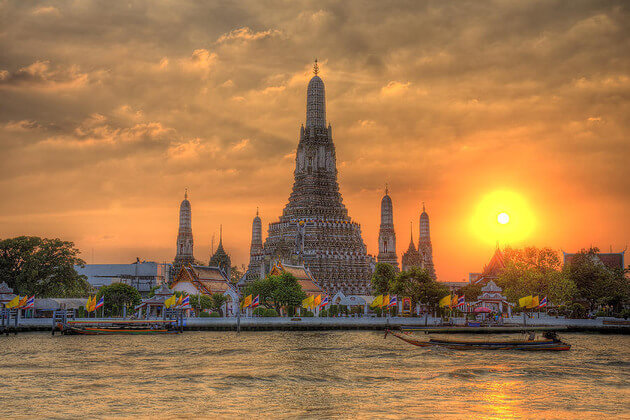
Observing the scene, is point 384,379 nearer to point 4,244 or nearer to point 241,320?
point 241,320

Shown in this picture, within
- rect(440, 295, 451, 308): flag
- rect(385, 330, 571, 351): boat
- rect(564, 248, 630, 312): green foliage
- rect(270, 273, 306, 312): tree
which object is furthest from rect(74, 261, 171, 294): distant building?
rect(385, 330, 571, 351): boat

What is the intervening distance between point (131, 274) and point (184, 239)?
1392 inches

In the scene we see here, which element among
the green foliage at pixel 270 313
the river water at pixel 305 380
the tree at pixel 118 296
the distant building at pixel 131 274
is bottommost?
the river water at pixel 305 380

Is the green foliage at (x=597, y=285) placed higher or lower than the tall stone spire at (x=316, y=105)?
lower

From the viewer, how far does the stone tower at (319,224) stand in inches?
5054

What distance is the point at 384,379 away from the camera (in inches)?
1737

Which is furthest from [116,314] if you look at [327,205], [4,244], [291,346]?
[327,205]

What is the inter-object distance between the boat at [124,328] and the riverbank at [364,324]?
121 cm

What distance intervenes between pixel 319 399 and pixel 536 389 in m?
12.3

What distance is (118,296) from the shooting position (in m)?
93.2

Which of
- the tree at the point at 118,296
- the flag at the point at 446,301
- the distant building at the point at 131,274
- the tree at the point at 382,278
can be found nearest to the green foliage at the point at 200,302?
the tree at the point at 118,296

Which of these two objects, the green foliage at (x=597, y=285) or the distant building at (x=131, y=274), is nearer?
the green foliage at (x=597, y=285)

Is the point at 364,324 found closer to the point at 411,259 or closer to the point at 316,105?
the point at 316,105

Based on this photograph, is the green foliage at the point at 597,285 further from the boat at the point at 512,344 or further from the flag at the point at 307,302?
the boat at the point at 512,344
